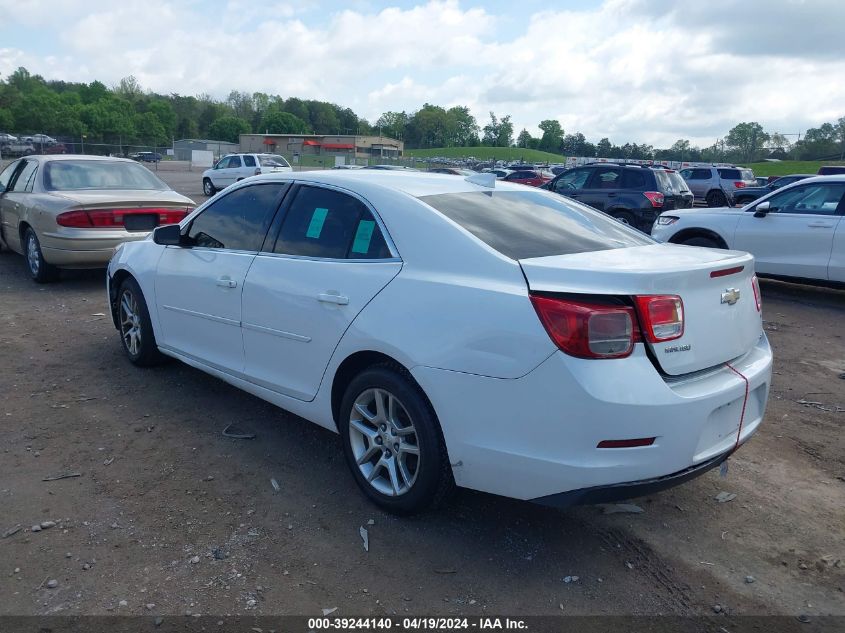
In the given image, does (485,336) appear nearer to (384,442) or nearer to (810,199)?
(384,442)

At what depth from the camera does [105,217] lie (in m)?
8.32

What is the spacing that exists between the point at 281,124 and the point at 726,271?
13150cm

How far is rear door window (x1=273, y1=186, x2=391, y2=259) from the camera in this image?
11.8 ft

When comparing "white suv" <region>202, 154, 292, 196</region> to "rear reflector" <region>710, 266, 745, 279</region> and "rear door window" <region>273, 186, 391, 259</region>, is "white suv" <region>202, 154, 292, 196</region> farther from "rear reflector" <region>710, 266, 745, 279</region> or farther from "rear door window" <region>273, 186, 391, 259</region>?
"rear reflector" <region>710, 266, 745, 279</region>

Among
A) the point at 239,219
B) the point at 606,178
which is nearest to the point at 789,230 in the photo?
the point at 606,178

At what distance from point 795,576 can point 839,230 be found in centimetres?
716

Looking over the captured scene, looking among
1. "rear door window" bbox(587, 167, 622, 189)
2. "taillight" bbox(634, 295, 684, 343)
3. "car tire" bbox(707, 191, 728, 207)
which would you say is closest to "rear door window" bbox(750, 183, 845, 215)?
"rear door window" bbox(587, 167, 622, 189)

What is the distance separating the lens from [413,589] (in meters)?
2.89

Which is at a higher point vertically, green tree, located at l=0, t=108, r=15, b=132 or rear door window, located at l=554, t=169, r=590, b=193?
green tree, located at l=0, t=108, r=15, b=132

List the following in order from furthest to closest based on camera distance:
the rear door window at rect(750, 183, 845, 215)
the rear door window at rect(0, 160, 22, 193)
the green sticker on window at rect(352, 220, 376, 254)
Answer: the rear door window at rect(0, 160, 22, 193) → the rear door window at rect(750, 183, 845, 215) → the green sticker on window at rect(352, 220, 376, 254)

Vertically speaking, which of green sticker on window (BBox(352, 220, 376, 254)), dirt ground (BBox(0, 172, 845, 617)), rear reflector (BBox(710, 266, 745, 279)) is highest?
green sticker on window (BBox(352, 220, 376, 254))

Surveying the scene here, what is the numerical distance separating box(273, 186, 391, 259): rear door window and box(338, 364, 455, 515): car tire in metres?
0.69

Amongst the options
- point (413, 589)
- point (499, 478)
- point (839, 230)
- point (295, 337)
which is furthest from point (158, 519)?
point (839, 230)

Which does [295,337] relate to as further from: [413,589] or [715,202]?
[715,202]
